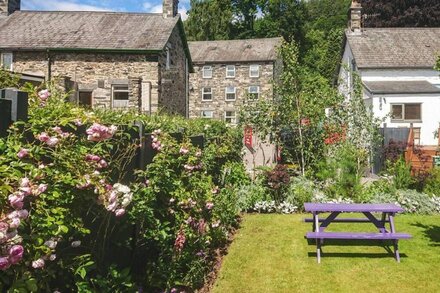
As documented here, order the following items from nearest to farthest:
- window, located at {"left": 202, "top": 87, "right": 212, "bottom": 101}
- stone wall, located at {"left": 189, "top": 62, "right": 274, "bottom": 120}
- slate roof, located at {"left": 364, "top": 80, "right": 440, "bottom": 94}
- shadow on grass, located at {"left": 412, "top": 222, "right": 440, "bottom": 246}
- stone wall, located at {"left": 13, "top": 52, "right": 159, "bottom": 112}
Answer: shadow on grass, located at {"left": 412, "top": 222, "right": 440, "bottom": 246} → stone wall, located at {"left": 13, "top": 52, "right": 159, "bottom": 112} → slate roof, located at {"left": 364, "top": 80, "right": 440, "bottom": 94} → stone wall, located at {"left": 189, "top": 62, "right": 274, "bottom": 120} → window, located at {"left": 202, "top": 87, "right": 212, "bottom": 101}

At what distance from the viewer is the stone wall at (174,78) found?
21422 millimetres

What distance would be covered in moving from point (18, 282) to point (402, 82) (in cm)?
2697

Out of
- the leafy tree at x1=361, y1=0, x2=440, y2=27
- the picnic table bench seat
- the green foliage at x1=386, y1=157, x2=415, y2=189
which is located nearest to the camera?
the picnic table bench seat

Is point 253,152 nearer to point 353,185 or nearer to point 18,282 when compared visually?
point 353,185

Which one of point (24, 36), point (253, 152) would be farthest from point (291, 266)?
point (24, 36)

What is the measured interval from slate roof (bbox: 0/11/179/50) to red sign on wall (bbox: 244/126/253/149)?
7.98 metres

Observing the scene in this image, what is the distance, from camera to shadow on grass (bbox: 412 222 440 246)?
8126mm

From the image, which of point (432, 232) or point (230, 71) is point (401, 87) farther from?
point (230, 71)

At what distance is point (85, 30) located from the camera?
2206cm

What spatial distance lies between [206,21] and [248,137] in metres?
41.9

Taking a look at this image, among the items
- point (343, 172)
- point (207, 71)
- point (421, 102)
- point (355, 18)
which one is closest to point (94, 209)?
point (343, 172)

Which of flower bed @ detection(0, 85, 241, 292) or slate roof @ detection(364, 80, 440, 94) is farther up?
slate roof @ detection(364, 80, 440, 94)

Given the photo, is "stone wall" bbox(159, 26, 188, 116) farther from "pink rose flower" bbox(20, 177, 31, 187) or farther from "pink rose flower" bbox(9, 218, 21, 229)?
"pink rose flower" bbox(9, 218, 21, 229)

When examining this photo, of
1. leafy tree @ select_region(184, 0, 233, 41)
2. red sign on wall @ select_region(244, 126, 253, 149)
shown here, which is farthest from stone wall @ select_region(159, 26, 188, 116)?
leafy tree @ select_region(184, 0, 233, 41)
